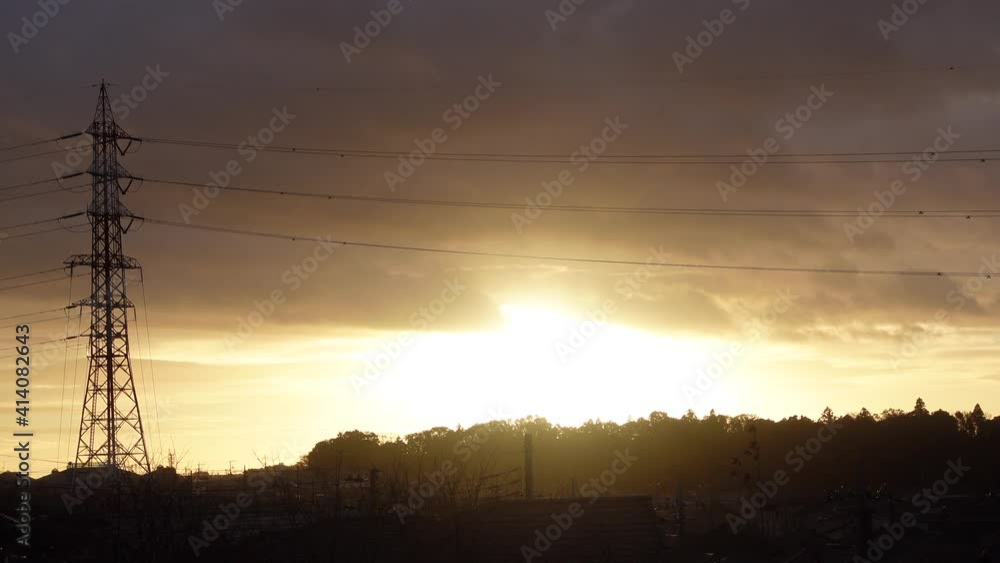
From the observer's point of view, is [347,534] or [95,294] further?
[95,294]

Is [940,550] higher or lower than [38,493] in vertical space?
lower

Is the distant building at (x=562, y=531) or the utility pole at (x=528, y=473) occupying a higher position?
the utility pole at (x=528, y=473)

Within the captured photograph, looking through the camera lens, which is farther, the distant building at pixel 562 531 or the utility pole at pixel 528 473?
the utility pole at pixel 528 473

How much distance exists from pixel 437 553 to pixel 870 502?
42.4 m

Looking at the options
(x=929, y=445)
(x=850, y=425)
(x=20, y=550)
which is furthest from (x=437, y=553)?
(x=850, y=425)

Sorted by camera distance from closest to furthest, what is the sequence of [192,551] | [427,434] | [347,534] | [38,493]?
[192,551]
[347,534]
[38,493]
[427,434]

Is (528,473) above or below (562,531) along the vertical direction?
above

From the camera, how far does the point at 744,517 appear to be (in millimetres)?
79188

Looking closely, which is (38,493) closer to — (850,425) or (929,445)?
(929,445)

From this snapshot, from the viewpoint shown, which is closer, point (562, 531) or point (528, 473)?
point (562, 531)

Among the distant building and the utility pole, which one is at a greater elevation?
the utility pole

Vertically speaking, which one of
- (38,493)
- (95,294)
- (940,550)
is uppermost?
(95,294)

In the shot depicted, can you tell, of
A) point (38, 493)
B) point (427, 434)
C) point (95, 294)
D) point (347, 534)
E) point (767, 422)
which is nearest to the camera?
point (347, 534)

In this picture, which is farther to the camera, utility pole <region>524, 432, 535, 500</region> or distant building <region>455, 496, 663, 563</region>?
utility pole <region>524, 432, 535, 500</region>
